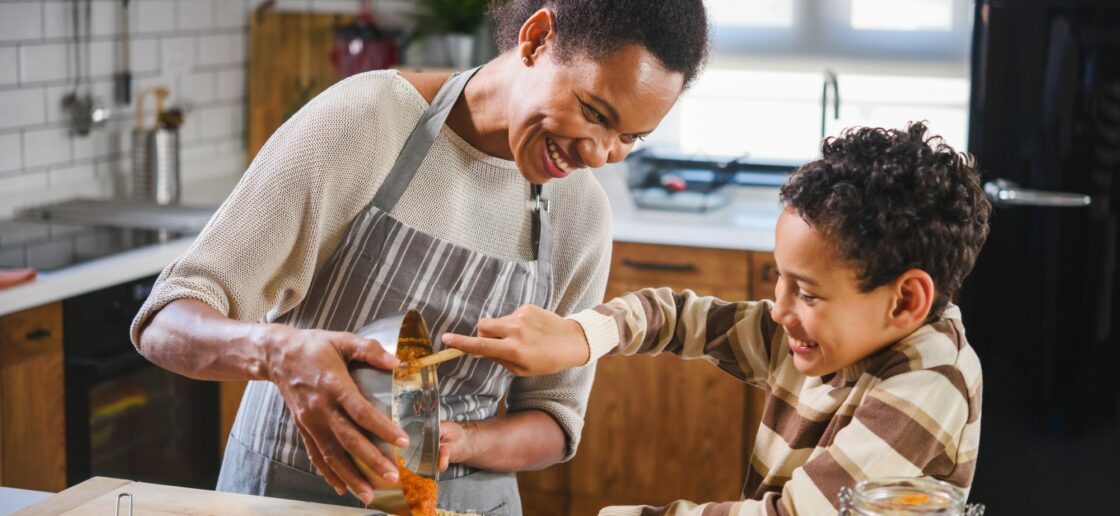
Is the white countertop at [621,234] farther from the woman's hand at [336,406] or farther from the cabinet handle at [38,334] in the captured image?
the woman's hand at [336,406]

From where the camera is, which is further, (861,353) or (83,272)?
(83,272)

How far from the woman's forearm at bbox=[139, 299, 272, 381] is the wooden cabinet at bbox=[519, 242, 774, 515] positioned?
6.31 ft

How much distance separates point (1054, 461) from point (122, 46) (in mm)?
2504

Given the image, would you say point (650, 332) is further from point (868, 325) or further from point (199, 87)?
point (199, 87)

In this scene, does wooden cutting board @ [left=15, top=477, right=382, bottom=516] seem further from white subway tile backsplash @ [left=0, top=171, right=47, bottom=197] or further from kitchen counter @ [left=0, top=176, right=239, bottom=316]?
white subway tile backsplash @ [left=0, top=171, right=47, bottom=197]

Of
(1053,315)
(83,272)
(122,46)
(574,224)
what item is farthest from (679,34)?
(122,46)

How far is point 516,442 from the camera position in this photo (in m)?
1.45

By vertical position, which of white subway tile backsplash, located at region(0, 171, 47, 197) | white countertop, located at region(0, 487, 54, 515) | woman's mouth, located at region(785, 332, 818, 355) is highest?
woman's mouth, located at region(785, 332, 818, 355)

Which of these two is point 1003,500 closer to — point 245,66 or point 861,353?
point 861,353

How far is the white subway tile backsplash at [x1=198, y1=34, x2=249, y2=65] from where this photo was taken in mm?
3467

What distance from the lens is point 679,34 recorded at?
1296 millimetres

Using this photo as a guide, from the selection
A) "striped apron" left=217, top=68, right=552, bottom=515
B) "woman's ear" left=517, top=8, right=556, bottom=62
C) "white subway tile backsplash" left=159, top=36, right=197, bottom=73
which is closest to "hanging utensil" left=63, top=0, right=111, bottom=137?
"white subway tile backsplash" left=159, top=36, right=197, bottom=73

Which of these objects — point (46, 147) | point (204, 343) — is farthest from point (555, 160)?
point (46, 147)

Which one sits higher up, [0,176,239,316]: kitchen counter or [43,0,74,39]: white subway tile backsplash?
[43,0,74,39]: white subway tile backsplash
